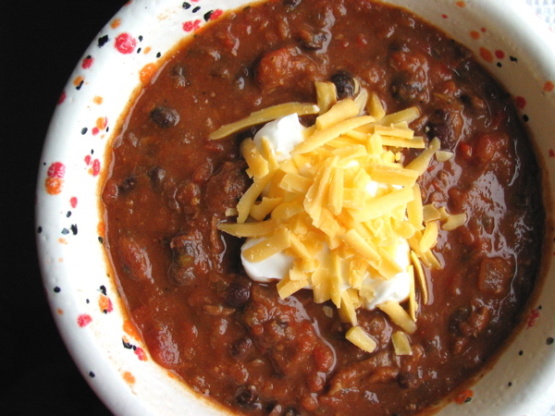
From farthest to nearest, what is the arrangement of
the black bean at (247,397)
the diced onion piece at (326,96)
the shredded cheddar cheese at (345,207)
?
the black bean at (247,397), the diced onion piece at (326,96), the shredded cheddar cheese at (345,207)

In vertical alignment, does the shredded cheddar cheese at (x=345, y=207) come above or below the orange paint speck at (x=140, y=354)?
above

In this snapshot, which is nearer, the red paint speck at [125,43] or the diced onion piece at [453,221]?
the red paint speck at [125,43]

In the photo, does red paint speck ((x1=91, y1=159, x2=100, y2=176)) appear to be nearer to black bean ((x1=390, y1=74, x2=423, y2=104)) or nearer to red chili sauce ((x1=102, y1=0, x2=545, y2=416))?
red chili sauce ((x1=102, y1=0, x2=545, y2=416))

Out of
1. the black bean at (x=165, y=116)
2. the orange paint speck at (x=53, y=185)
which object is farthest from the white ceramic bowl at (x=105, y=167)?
the black bean at (x=165, y=116)

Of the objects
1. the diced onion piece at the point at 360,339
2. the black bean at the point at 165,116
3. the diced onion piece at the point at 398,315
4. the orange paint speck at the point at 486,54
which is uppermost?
the orange paint speck at the point at 486,54

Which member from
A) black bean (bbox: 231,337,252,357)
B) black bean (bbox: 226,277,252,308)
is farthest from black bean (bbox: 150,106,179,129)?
black bean (bbox: 231,337,252,357)

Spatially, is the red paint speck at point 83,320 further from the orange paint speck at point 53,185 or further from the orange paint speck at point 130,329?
the orange paint speck at point 53,185
